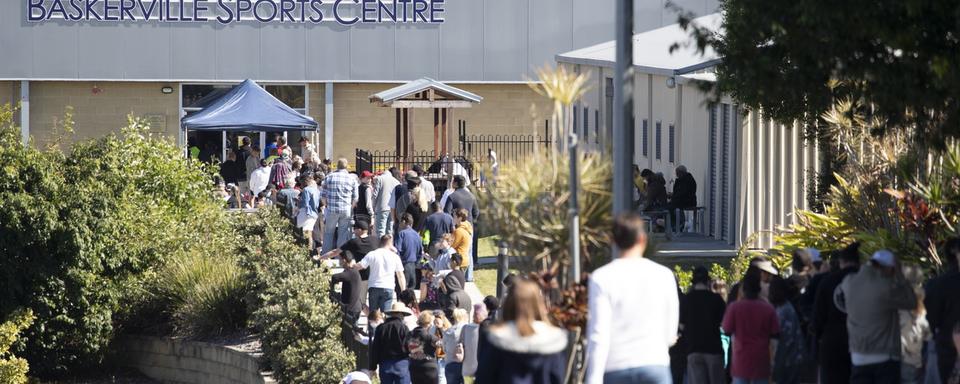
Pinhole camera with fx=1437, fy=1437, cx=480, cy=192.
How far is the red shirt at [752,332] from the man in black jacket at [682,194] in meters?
14.2

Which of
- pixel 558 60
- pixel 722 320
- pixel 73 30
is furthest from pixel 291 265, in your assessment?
pixel 73 30

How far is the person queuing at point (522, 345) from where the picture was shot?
6566mm

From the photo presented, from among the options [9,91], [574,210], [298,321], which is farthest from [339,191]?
[9,91]

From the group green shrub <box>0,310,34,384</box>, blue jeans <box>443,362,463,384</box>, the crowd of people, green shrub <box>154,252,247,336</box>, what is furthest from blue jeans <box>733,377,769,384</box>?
green shrub <box>0,310,34,384</box>

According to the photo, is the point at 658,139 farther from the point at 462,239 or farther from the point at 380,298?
the point at 380,298

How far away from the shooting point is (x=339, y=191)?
20.1m

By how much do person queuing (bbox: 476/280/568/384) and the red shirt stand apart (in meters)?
2.86

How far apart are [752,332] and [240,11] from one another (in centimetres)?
2993

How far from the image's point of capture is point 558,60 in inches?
1405

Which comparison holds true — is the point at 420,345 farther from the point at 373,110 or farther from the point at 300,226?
the point at 373,110

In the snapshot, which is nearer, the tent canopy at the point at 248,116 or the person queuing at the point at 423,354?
the person queuing at the point at 423,354

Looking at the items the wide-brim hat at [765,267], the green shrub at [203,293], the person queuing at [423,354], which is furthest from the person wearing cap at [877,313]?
the green shrub at [203,293]

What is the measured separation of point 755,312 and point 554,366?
2.89 m

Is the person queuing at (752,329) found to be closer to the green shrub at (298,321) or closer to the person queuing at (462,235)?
the green shrub at (298,321)
